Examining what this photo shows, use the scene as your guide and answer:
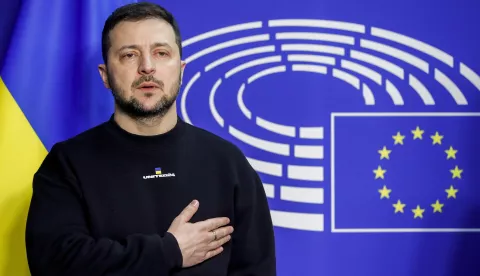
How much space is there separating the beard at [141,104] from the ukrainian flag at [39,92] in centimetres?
39

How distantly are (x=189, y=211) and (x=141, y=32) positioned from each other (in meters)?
0.54

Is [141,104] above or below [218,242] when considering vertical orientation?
above

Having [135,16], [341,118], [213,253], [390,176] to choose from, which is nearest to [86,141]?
[135,16]

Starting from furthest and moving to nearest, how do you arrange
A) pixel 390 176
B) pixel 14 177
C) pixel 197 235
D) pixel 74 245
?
pixel 390 176
pixel 14 177
pixel 197 235
pixel 74 245

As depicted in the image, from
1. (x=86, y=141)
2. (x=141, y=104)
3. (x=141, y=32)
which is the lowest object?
(x=86, y=141)

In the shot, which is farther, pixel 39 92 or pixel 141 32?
pixel 39 92

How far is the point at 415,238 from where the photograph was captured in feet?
7.88

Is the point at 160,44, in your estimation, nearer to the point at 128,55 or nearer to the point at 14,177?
the point at 128,55

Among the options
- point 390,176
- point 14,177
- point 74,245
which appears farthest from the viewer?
point 390,176

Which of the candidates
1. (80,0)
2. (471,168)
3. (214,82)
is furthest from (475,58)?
(80,0)

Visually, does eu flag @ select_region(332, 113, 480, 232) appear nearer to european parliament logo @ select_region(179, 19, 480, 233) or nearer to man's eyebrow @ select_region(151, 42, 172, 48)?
european parliament logo @ select_region(179, 19, 480, 233)

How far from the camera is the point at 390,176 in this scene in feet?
7.84

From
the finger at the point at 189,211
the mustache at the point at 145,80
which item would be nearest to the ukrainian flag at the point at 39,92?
the mustache at the point at 145,80

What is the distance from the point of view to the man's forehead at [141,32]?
1865 millimetres
